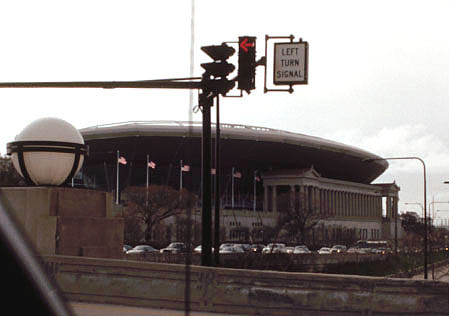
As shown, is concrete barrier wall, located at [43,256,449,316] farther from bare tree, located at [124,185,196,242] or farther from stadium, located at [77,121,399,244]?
stadium, located at [77,121,399,244]

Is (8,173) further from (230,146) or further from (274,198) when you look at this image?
(274,198)

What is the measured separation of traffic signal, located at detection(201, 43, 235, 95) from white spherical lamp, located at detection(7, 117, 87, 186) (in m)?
4.40

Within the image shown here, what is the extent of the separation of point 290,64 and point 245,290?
5.16m

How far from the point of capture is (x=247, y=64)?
1474 centimetres

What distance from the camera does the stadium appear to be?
396 feet

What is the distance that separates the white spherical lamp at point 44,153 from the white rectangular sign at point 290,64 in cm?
577

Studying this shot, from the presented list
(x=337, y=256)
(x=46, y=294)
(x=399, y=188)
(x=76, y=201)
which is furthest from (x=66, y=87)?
(x=399, y=188)

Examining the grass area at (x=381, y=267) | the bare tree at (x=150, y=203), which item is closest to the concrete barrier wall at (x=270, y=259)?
the grass area at (x=381, y=267)

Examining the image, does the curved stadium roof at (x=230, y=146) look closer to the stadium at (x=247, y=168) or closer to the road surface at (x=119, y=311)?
the stadium at (x=247, y=168)

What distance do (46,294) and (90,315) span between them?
11731 mm

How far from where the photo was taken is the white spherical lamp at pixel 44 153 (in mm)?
16891

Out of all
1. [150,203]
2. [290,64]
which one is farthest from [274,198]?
[290,64]

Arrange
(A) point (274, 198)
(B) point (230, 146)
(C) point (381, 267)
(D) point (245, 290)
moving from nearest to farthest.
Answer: (D) point (245, 290) → (C) point (381, 267) → (B) point (230, 146) → (A) point (274, 198)

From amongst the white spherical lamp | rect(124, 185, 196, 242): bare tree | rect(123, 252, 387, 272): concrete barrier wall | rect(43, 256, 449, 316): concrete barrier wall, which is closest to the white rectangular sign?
rect(43, 256, 449, 316): concrete barrier wall
